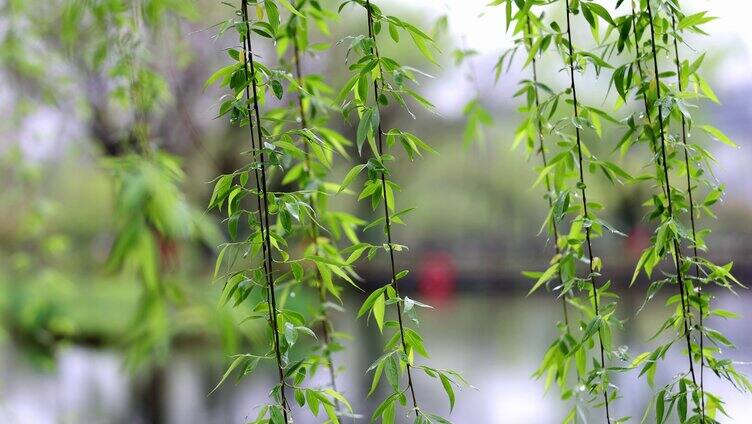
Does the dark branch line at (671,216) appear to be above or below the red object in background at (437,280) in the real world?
above

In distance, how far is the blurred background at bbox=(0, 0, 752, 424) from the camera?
4.50 feet

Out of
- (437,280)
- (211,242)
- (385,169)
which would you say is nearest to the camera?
(385,169)

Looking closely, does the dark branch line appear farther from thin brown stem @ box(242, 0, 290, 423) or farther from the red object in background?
the red object in background

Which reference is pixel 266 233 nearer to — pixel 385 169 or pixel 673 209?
pixel 385 169

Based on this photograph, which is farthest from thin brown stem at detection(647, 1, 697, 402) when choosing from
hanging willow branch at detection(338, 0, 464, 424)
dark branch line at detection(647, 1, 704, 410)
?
hanging willow branch at detection(338, 0, 464, 424)

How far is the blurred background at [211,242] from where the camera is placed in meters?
1.37

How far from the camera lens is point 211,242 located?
3.55 feet

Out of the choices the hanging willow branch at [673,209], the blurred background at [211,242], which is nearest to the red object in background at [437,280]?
the blurred background at [211,242]

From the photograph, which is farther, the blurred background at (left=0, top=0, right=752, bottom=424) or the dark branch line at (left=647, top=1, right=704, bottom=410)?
the blurred background at (left=0, top=0, right=752, bottom=424)

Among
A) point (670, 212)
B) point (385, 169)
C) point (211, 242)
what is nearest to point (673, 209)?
point (670, 212)

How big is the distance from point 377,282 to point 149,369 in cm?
493

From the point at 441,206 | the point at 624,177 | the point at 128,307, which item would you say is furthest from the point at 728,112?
the point at 624,177

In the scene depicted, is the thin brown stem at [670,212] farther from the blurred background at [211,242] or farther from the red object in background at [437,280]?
the red object in background at [437,280]

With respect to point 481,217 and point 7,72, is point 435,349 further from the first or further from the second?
point 481,217
